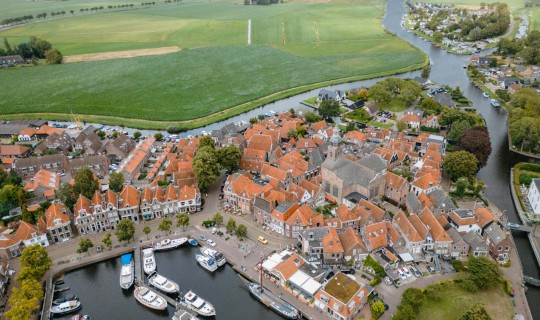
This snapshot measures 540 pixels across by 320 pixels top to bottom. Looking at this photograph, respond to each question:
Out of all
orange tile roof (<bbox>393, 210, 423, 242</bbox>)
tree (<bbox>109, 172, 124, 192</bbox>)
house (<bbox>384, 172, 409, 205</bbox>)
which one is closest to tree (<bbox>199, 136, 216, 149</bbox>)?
tree (<bbox>109, 172, 124, 192</bbox>)

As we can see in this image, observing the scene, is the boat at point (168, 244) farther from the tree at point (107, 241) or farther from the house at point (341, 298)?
the house at point (341, 298)

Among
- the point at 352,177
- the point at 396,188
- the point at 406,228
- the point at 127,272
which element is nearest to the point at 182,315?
the point at 127,272

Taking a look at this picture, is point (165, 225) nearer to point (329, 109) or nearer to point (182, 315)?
point (182, 315)

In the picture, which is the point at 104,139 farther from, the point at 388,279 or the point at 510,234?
the point at 510,234

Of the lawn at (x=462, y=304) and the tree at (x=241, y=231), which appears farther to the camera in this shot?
the tree at (x=241, y=231)

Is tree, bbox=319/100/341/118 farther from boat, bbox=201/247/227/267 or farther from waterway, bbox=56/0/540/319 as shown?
boat, bbox=201/247/227/267

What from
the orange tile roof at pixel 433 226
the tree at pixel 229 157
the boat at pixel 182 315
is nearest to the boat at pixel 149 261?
the boat at pixel 182 315
